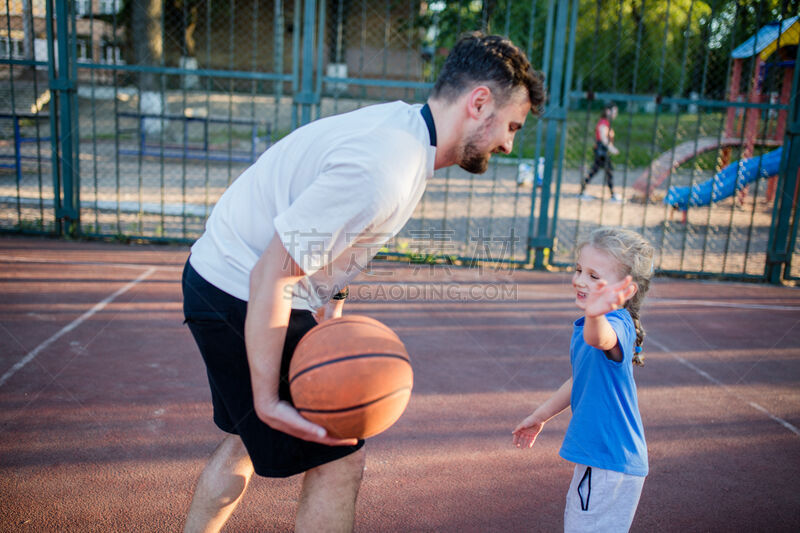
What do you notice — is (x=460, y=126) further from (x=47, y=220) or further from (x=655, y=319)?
(x=47, y=220)

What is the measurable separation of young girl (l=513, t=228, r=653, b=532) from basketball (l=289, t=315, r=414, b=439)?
727 mm

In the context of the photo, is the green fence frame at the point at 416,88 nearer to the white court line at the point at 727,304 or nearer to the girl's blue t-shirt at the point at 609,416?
the white court line at the point at 727,304

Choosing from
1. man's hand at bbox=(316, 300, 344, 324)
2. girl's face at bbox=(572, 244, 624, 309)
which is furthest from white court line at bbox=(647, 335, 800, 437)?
man's hand at bbox=(316, 300, 344, 324)

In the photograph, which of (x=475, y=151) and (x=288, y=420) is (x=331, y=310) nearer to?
(x=288, y=420)

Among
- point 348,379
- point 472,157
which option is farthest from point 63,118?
point 348,379

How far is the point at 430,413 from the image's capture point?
396 cm

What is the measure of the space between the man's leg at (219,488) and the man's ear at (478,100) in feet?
4.64

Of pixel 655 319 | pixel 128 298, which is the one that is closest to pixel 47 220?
pixel 128 298

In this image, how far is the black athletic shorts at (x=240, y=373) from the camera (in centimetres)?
201

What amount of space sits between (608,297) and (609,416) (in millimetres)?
570

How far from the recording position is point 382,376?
1.89 m

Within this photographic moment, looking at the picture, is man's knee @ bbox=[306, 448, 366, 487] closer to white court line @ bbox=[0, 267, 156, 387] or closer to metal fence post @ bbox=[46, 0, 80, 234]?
white court line @ bbox=[0, 267, 156, 387]

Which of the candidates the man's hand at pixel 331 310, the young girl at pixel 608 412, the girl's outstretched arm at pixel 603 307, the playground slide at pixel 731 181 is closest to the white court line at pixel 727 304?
the young girl at pixel 608 412

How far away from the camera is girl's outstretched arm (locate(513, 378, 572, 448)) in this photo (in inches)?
98.1
